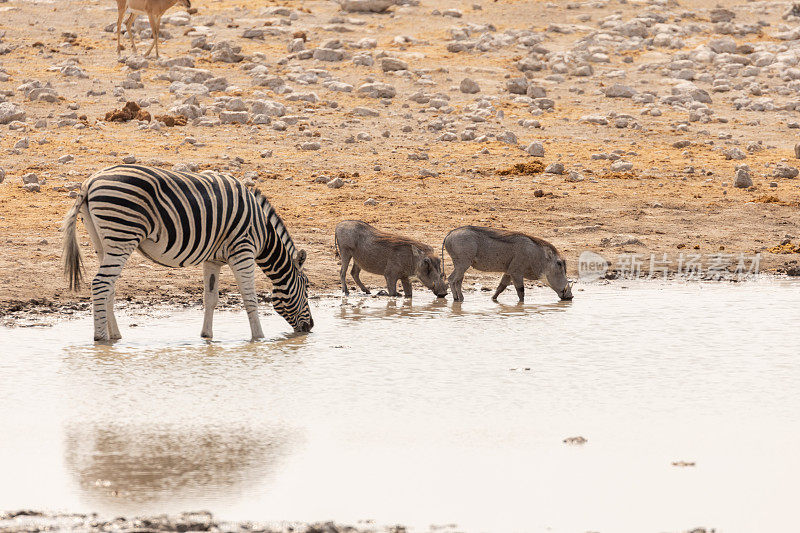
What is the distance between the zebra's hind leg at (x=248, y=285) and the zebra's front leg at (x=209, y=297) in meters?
0.28

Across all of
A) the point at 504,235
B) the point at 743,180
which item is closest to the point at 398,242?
the point at 504,235

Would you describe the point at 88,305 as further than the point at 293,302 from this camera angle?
Yes

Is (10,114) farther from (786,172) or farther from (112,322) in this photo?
(786,172)

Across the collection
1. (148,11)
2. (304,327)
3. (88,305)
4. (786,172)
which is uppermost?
(148,11)

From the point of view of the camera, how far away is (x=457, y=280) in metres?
12.4

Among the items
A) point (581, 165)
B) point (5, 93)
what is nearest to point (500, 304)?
point (581, 165)

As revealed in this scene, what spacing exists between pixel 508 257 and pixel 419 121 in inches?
332

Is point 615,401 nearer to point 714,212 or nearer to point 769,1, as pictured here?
point 714,212

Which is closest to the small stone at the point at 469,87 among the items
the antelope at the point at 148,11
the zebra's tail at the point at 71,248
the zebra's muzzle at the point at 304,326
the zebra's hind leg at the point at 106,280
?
the antelope at the point at 148,11

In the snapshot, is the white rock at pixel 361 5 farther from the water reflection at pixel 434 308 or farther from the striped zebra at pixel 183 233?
the striped zebra at pixel 183 233

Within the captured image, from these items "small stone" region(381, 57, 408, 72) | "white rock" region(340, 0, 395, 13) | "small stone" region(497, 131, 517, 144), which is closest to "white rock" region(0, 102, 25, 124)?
"small stone" region(381, 57, 408, 72)

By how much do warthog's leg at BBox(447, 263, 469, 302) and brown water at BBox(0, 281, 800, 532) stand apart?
41.4 inches

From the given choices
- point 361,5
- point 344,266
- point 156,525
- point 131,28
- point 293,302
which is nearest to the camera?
point 156,525

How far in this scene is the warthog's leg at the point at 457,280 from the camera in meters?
12.4
